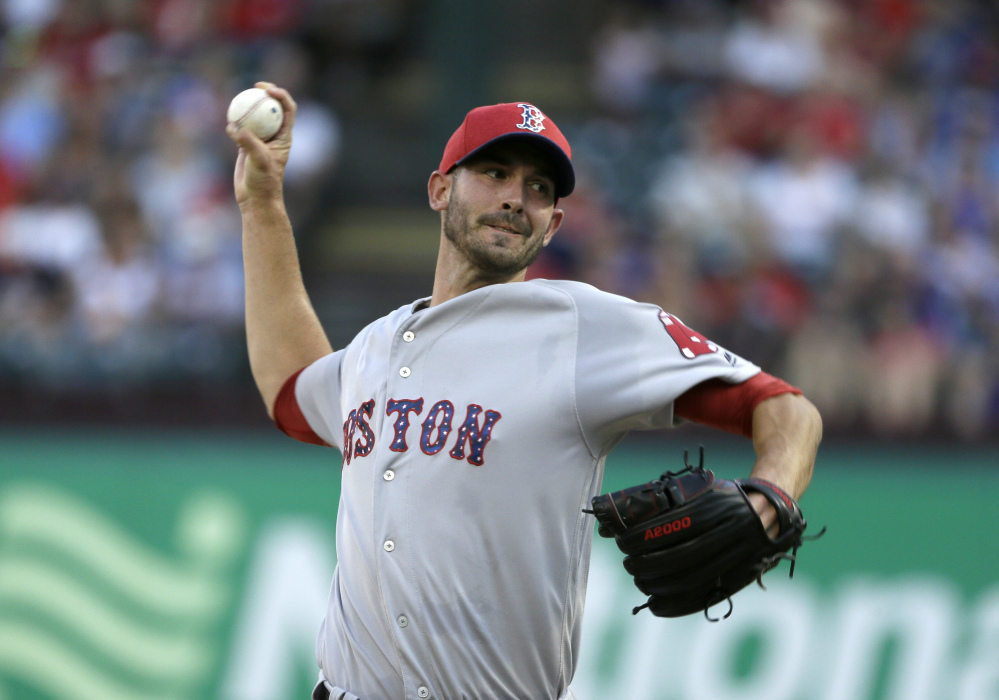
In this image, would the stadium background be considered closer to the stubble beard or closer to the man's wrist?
the man's wrist

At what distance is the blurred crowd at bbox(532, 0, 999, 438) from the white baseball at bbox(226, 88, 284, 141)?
385 cm

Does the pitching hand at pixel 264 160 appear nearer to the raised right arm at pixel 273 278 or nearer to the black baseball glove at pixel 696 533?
the raised right arm at pixel 273 278

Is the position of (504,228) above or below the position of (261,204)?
below

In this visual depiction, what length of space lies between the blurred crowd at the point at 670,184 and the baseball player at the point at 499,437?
12.3ft

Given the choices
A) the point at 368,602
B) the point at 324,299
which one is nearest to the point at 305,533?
the point at 324,299

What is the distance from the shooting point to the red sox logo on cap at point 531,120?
107 inches

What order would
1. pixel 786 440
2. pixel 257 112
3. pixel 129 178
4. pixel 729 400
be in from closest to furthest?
pixel 786 440, pixel 729 400, pixel 257 112, pixel 129 178

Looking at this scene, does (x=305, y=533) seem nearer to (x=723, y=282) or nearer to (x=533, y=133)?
(x=723, y=282)

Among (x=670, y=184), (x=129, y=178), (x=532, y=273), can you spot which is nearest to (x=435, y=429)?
(x=532, y=273)

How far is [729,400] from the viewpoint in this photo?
249cm

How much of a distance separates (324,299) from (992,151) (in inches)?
183

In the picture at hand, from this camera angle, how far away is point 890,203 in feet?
24.7

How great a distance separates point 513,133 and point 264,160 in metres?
0.83

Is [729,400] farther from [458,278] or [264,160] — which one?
[264,160]
